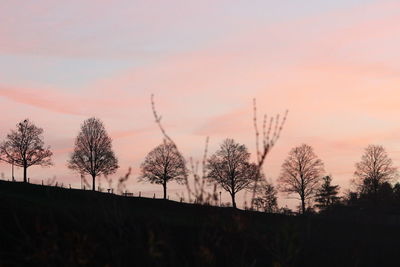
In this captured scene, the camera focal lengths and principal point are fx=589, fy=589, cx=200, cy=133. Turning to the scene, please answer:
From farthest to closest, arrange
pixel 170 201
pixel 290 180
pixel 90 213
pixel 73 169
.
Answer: pixel 290 180
pixel 73 169
pixel 170 201
pixel 90 213

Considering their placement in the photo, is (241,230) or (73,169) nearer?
(241,230)

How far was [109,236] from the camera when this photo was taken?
479 centimetres

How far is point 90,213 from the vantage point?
520 cm

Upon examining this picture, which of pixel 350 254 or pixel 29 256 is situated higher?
pixel 29 256

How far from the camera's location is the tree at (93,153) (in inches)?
2657

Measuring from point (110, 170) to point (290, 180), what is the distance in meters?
25.7

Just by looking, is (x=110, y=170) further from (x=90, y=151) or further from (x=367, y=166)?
(x=367, y=166)

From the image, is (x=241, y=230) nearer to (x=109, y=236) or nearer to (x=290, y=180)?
(x=109, y=236)

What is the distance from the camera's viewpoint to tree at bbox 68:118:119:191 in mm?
67500

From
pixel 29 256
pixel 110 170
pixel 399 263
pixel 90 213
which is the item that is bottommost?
pixel 399 263

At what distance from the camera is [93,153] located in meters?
68.6

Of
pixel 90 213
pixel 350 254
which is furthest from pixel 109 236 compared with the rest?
pixel 350 254

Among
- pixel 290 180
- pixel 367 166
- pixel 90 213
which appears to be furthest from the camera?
pixel 367 166

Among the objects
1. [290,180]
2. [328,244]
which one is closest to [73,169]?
[290,180]
